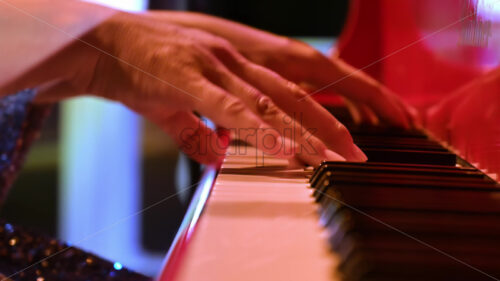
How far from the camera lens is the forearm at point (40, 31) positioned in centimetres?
61

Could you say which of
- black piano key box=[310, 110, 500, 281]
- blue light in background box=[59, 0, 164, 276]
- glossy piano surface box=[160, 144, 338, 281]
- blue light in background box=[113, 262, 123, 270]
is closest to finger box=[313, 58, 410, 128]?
black piano key box=[310, 110, 500, 281]

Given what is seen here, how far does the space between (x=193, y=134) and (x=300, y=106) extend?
0.72ft

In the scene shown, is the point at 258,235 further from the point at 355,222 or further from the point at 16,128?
the point at 16,128

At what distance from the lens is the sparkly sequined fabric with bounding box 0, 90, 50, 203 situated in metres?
0.85

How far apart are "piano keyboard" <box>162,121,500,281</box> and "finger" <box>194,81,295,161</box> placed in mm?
26

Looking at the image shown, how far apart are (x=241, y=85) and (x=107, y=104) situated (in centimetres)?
262

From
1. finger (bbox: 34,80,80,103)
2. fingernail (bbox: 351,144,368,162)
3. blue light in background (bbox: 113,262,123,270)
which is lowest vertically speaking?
blue light in background (bbox: 113,262,123,270)

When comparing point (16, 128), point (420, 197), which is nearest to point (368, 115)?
point (420, 197)

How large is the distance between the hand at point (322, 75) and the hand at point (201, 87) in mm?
170

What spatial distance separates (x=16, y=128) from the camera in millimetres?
901

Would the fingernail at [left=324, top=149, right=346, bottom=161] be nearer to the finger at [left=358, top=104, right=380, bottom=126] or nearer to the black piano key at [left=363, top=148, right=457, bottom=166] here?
the black piano key at [left=363, top=148, right=457, bottom=166]

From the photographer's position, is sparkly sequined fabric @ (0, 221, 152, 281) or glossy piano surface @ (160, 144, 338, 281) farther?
sparkly sequined fabric @ (0, 221, 152, 281)

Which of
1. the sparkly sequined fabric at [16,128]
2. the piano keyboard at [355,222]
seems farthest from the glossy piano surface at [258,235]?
the sparkly sequined fabric at [16,128]

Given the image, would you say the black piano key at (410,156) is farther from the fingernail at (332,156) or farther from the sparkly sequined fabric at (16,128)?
the sparkly sequined fabric at (16,128)
